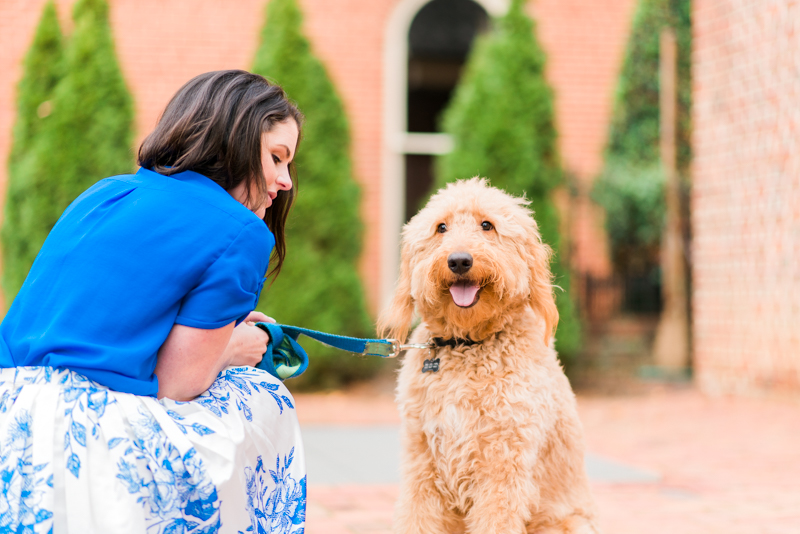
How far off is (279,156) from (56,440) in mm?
1016

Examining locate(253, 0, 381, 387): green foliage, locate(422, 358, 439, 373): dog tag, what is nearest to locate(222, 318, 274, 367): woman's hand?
locate(422, 358, 439, 373): dog tag

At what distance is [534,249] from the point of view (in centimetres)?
271

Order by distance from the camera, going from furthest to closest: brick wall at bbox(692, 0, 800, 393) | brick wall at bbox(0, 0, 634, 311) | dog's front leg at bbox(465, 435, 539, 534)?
brick wall at bbox(0, 0, 634, 311) < brick wall at bbox(692, 0, 800, 393) < dog's front leg at bbox(465, 435, 539, 534)

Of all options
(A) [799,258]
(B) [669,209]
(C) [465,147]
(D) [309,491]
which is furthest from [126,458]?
(B) [669,209]

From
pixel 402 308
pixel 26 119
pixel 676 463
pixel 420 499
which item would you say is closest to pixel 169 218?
pixel 402 308

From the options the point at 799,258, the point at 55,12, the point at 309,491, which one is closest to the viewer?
the point at 309,491

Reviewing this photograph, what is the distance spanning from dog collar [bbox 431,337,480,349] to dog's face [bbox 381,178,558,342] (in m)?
0.03

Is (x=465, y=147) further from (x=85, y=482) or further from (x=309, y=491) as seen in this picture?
(x=85, y=482)

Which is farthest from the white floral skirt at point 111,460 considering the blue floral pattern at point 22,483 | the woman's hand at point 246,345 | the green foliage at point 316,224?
the green foliage at point 316,224

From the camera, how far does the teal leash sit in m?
2.59

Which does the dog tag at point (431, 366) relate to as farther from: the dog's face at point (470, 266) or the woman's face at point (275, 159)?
the woman's face at point (275, 159)

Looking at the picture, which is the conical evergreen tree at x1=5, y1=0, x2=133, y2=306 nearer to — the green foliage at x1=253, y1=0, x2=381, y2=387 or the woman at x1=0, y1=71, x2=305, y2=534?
the green foliage at x1=253, y1=0, x2=381, y2=387

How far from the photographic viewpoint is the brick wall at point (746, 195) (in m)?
7.41

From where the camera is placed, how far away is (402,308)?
2797mm
